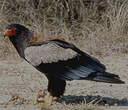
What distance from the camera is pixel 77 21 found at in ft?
40.4

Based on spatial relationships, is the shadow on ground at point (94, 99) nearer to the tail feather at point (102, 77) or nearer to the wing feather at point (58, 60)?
the tail feather at point (102, 77)

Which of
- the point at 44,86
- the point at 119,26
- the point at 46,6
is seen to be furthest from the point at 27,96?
the point at 46,6

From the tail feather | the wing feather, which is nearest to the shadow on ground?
the tail feather

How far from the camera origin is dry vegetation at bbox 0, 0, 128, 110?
9914 millimetres

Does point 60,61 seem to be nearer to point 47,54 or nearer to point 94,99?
point 47,54

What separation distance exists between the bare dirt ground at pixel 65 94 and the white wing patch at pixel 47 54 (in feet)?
1.76

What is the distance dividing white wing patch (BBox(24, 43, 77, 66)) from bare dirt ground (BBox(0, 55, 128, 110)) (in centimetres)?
54

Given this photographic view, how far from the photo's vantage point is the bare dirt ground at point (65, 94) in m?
5.75

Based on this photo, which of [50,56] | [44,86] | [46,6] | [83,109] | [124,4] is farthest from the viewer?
[46,6]

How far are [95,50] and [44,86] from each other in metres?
2.88

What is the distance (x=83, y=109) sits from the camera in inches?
206

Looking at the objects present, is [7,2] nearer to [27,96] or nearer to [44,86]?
[44,86]

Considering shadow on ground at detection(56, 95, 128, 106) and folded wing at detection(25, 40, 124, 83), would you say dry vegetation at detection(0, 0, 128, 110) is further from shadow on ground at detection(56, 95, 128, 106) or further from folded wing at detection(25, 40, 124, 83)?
folded wing at detection(25, 40, 124, 83)

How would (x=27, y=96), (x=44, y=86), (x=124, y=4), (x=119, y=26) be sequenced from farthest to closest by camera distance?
(x=124, y=4) → (x=119, y=26) → (x=44, y=86) → (x=27, y=96)
